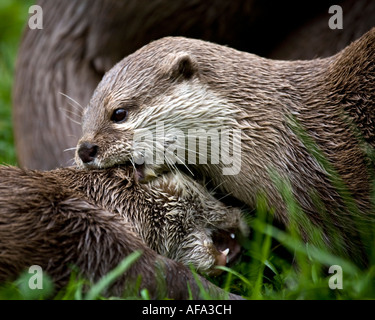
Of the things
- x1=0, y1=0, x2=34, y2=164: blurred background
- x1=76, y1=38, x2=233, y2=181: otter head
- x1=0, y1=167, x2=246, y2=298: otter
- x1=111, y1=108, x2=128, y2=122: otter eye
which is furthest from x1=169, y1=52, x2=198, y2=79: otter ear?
x1=0, y1=0, x2=34, y2=164: blurred background

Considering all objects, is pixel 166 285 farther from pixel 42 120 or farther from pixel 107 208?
pixel 42 120

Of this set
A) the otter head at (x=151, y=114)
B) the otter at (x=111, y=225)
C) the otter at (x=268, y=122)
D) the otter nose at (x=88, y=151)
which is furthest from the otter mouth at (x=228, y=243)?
the otter nose at (x=88, y=151)

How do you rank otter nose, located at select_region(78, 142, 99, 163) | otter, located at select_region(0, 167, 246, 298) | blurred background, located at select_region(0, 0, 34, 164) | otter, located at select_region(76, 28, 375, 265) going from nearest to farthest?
otter, located at select_region(0, 167, 246, 298) < otter, located at select_region(76, 28, 375, 265) < otter nose, located at select_region(78, 142, 99, 163) < blurred background, located at select_region(0, 0, 34, 164)

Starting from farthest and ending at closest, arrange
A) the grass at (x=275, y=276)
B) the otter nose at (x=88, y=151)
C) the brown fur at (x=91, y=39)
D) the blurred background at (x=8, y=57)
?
the blurred background at (x=8, y=57)
the brown fur at (x=91, y=39)
the otter nose at (x=88, y=151)
the grass at (x=275, y=276)

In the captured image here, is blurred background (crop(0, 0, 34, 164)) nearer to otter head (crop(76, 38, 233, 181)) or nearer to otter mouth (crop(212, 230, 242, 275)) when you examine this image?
otter head (crop(76, 38, 233, 181))

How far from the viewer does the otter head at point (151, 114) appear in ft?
8.87

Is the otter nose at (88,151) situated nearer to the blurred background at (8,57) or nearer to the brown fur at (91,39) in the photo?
the blurred background at (8,57)

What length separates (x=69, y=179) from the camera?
2.72 m

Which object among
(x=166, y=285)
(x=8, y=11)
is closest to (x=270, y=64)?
(x=166, y=285)

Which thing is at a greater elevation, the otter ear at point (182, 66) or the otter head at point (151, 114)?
the otter ear at point (182, 66)

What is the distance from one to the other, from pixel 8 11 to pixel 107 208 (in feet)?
14.4

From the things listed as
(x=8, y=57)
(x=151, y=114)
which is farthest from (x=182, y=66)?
(x=8, y=57)

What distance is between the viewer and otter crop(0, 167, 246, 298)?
2322 millimetres

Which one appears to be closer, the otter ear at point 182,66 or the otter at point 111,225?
the otter at point 111,225
